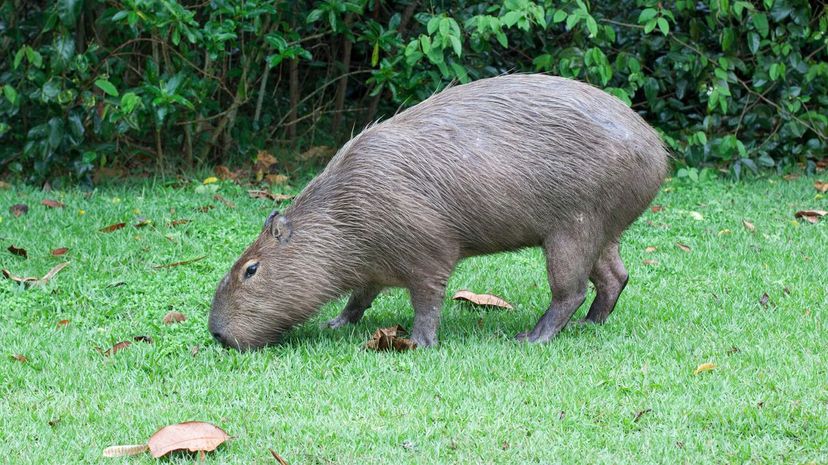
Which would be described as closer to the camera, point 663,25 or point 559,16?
point 559,16

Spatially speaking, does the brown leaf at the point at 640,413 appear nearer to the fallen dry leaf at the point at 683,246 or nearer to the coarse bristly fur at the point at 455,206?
the coarse bristly fur at the point at 455,206

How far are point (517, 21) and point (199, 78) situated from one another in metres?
2.87

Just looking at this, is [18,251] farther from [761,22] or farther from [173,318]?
[761,22]

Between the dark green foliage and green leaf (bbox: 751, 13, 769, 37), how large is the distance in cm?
2

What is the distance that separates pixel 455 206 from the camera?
5.09 metres

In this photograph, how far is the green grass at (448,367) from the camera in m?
3.88

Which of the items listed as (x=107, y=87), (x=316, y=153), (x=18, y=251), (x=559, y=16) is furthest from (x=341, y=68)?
(x=18, y=251)

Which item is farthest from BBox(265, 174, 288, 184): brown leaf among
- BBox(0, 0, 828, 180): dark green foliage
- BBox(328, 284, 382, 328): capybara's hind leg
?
BBox(328, 284, 382, 328): capybara's hind leg

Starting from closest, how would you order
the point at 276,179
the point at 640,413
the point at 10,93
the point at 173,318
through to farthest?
the point at 640,413, the point at 173,318, the point at 10,93, the point at 276,179

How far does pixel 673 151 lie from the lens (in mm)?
9125

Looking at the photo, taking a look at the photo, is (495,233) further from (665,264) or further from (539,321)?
(665,264)

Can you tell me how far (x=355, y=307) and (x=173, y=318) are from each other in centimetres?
95

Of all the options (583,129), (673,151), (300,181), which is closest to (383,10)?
(300,181)

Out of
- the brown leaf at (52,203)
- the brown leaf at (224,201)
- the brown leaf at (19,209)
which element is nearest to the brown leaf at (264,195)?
the brown leaf at (224,201)
